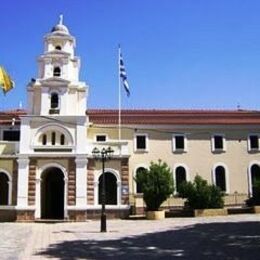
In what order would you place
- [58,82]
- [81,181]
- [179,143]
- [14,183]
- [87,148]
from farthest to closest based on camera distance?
[179,143], [58,82], [87,148], [14,183], [81,181]

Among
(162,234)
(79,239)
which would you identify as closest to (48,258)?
(79,239)

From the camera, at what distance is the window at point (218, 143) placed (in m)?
43.6

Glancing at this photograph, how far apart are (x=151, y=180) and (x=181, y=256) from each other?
63.4ft

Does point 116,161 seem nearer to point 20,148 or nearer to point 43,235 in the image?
point 20,148

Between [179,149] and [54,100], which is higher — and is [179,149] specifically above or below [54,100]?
below

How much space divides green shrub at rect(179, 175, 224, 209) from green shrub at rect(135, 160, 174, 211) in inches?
57.1

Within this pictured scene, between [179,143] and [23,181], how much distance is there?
1371 cm

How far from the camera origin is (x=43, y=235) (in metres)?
25.7

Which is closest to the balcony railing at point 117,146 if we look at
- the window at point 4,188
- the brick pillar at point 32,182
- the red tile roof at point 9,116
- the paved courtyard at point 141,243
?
the brick pillar at point 32,182

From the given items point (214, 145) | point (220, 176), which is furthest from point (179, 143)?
point (220, 176)

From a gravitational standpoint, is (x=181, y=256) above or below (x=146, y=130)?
below

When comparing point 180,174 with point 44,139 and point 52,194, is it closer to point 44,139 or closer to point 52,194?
point 52,194

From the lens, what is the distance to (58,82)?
39656 millimetres

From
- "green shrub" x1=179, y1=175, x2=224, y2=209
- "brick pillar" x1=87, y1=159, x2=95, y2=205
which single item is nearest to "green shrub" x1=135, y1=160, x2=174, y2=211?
"green shrub" x1=179, y1=175, x2=224, y2=209
